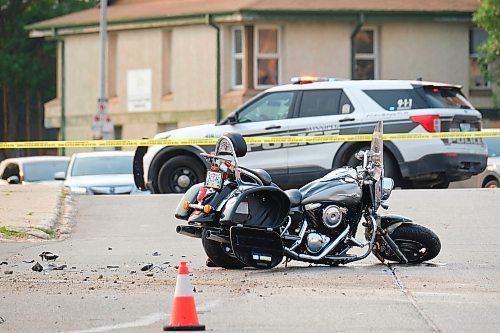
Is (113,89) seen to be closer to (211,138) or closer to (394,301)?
Result: (211,138)

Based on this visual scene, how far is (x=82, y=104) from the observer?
1640 inches

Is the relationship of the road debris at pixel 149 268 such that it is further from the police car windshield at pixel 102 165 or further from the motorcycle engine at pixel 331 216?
the police car windshield at pixel 102 165

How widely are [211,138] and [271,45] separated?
16.9 metres

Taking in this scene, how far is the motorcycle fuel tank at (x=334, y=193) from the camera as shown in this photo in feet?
40.5

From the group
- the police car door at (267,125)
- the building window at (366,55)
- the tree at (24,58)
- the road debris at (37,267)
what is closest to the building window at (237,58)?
the building window at (366,55)

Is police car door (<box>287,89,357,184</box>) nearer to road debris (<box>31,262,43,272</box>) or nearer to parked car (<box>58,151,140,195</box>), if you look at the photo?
parked car (<box>58,151,140,195</box>)

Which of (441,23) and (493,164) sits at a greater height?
(441,23)

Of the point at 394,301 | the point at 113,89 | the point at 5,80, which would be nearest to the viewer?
the point at 394,301

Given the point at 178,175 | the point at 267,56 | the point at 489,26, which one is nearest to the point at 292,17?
the point at 267,56

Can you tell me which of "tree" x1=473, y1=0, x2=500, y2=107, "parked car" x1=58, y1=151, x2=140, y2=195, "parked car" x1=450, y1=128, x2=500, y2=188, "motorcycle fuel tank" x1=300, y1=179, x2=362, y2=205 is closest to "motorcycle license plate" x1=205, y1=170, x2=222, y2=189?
"motorcycle fuel tank" x1=300, y1=179, x2=362, y2=205

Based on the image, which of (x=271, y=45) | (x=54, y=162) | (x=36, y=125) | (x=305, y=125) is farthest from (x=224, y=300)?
(x=36, y=125)

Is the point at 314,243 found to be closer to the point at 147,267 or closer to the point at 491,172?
the point at 147,267

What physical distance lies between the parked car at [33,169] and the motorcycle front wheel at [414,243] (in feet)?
45.0

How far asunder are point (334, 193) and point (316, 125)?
769 centimetres
